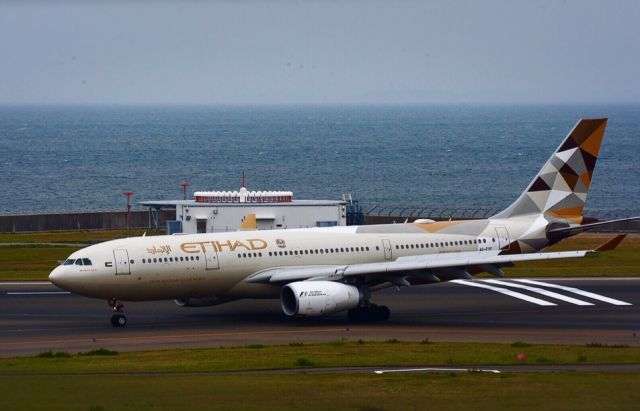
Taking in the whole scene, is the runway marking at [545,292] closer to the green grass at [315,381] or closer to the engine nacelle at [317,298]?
the engine nacelle at [317,298]

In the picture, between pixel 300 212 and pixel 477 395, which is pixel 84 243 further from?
pixel 477 395

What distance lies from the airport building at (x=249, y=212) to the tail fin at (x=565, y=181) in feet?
83.9

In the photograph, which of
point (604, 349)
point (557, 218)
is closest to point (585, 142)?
point (557, 218)

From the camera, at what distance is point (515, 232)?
54344 mm

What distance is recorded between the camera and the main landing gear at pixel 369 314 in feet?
162

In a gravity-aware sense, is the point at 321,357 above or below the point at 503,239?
below

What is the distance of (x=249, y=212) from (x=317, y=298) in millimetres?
32085

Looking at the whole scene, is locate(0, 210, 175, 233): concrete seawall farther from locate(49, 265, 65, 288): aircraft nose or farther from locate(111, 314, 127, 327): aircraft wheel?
locate(49, 265, 65, 288): aircraft nose

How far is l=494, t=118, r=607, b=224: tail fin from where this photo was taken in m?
55.5

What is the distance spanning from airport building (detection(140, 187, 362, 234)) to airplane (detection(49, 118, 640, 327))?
2591 centimetres

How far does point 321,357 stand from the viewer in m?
38.4

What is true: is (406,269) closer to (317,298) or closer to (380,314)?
(380,314)

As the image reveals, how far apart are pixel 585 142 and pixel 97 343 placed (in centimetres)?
2516

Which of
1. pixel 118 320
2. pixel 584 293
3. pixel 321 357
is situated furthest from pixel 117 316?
pixel 584 293
